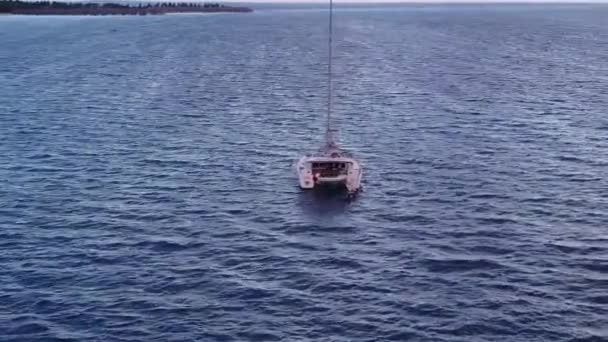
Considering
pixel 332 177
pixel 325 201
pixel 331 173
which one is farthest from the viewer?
pixel 331 173

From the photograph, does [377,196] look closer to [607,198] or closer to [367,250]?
[367,250]

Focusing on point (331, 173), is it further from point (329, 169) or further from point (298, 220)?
point (298, 220)

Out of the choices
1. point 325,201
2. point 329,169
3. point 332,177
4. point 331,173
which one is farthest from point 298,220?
point 329,169

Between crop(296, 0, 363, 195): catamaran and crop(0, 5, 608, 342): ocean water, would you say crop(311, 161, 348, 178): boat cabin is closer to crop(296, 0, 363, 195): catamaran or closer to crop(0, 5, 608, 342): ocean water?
crop(296, 0, 363, 195): catamaran

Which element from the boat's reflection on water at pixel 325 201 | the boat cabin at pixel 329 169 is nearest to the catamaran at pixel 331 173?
the boat cabin at pixel 329 169

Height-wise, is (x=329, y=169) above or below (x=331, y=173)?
above

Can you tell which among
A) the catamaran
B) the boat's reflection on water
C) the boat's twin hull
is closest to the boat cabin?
the catamaran

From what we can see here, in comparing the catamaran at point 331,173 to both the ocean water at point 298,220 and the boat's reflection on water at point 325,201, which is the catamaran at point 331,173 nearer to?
the boat's reflection on water at point 325,201

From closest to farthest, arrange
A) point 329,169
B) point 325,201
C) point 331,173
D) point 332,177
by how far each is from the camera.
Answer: point 325,201 → point 332,177 → point 331,173 → point 329,169
